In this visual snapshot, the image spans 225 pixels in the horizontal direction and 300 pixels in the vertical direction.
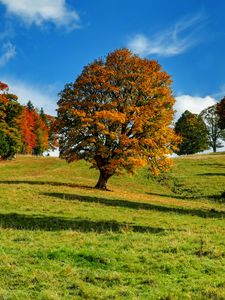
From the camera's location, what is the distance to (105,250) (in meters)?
15.5

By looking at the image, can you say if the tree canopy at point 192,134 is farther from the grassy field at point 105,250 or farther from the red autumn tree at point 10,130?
the grassy field at point 105,250

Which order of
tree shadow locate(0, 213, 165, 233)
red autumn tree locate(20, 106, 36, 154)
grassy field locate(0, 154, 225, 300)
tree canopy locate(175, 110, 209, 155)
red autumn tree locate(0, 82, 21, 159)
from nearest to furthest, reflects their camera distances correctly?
1. grassy field locate(0, 154, 225, 300)
2. tree shadow locate(0, 213, 165, 233)
3. red autumn tree locate(0, 82, 21, 159)
4. red autumn tree locate(20, 106, 36, 154)
5. tree canopy locate(175, 110, 209, 155)

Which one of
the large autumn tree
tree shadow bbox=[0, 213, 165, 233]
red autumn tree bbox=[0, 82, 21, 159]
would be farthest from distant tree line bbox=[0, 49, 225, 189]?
red autumn tree bbox=[0, 82, 21, 159]

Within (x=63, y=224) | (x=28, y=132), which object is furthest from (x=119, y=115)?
(x=28, y=132)

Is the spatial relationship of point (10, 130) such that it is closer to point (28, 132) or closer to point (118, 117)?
point (28, 132)

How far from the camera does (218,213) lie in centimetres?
3397

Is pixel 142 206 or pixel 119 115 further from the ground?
pixel 119 115

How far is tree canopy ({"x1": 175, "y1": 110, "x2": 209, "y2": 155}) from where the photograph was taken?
4931 inches

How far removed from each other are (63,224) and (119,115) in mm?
22712

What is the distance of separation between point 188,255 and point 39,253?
17.4 ft

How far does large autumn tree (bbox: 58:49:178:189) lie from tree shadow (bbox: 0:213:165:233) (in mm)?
19717

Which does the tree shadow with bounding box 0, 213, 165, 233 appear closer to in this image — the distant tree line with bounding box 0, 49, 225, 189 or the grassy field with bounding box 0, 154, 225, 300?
the grassy field with bounding box 0, 154, 225, 300

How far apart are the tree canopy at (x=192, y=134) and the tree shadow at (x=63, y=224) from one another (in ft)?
335

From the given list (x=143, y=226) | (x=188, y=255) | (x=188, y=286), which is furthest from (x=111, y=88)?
(x=188, y=286)
